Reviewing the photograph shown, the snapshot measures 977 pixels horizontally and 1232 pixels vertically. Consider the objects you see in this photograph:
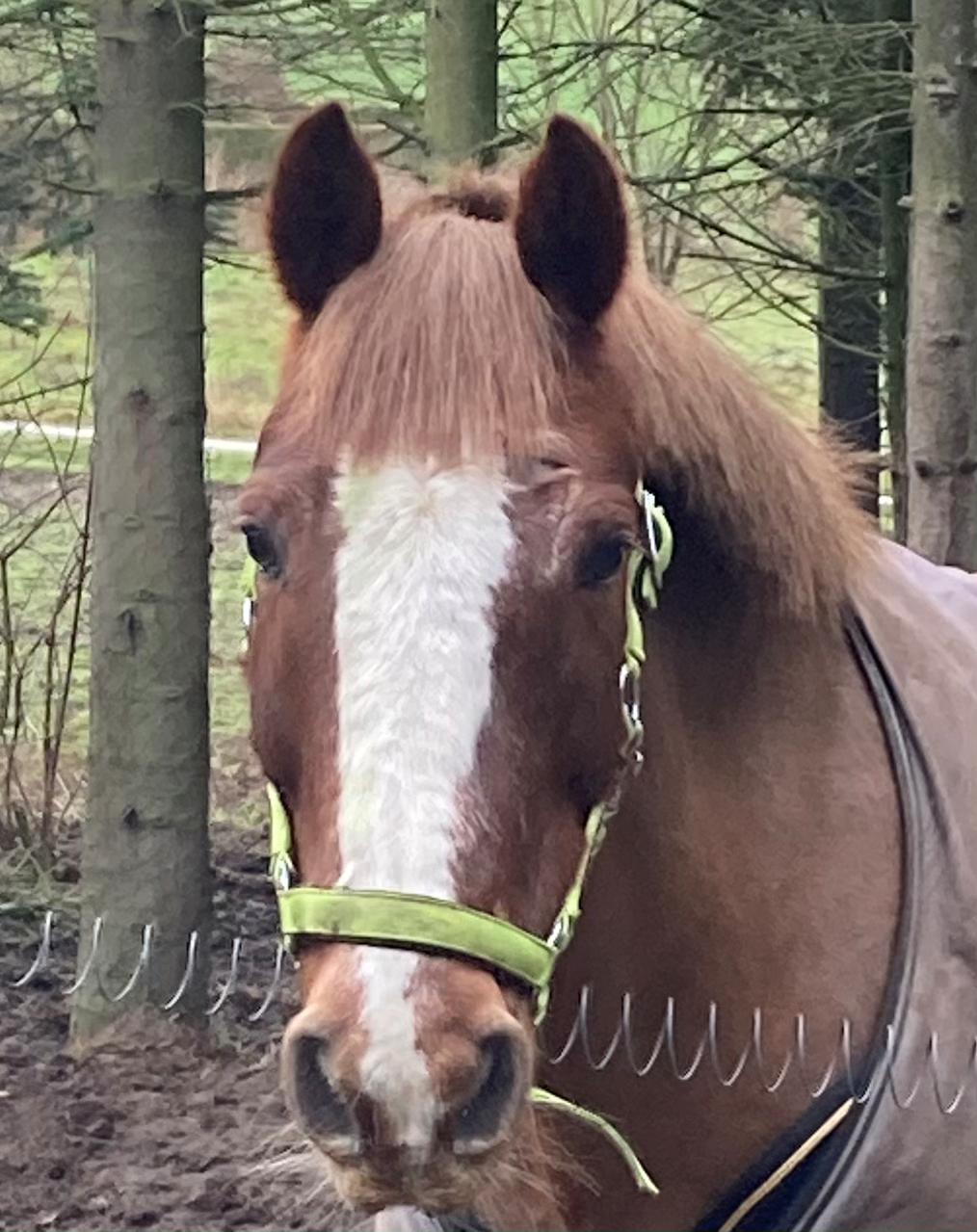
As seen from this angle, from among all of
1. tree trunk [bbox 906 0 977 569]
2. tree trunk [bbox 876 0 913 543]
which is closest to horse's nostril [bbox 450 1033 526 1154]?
tree trunk [bbox 906 0 977 569]

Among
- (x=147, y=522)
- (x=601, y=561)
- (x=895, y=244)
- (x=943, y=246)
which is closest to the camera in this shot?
(x=601, y=561)

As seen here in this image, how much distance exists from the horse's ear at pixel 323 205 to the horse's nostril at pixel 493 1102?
0.90 meters

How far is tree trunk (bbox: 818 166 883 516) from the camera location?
26.5 ft

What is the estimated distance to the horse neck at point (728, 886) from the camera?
2363 mm

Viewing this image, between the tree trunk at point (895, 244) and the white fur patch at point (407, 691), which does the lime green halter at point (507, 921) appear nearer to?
the white fur patch at point (407, 691)

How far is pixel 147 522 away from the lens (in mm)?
4980

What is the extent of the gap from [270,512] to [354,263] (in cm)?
35

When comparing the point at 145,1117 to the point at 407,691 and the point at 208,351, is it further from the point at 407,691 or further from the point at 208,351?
the point at 407,691

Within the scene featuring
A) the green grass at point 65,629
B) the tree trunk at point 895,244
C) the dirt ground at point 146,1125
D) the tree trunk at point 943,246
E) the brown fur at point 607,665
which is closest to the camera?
the brown fur at point 607,665

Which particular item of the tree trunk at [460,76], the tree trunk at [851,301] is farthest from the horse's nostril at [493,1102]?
the tree trunk at [851,301]

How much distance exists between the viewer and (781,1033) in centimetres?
244

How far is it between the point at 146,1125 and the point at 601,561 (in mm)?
3103

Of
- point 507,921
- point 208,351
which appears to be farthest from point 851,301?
point 507,921

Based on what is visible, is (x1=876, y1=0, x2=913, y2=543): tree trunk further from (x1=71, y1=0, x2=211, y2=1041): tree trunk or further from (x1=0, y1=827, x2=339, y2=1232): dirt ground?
(x1=0, y1=827, x2=339, y2=1232): dirt ground
